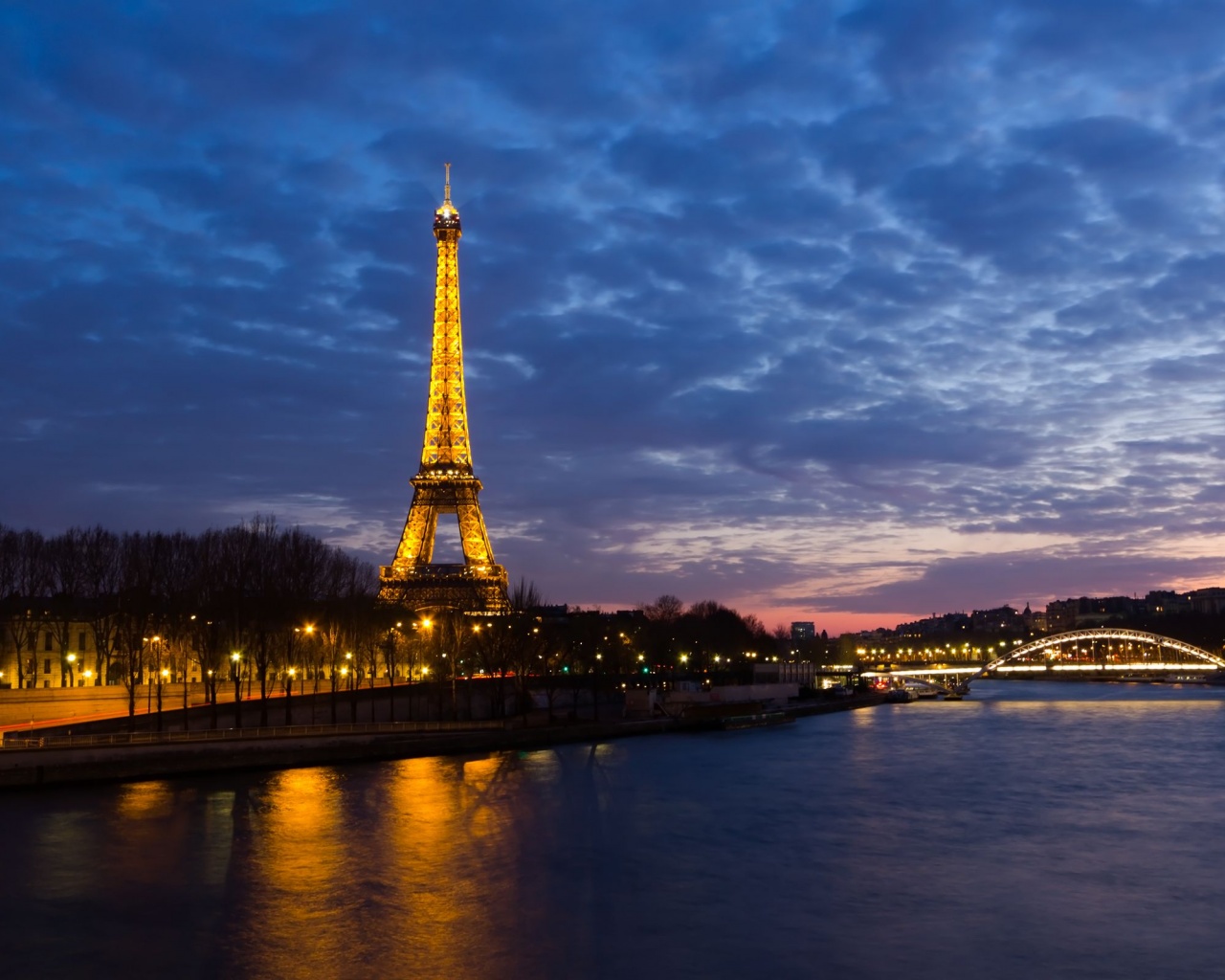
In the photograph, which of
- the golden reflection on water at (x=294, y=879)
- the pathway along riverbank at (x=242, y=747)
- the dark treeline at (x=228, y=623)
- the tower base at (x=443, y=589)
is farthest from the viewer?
the tower base at (x=443, y=589)

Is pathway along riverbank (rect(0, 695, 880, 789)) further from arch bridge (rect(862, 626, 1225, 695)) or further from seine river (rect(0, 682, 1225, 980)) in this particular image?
arch bridge (rect(862, 626, 1225, 695))

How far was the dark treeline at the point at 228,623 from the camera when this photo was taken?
46.7m

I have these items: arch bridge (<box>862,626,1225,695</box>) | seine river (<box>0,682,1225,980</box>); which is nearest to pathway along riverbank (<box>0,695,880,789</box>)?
seine river (<box>0,682,1225,980</box>)

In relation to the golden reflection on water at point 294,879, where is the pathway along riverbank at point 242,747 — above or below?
above

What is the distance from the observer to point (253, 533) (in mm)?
52938

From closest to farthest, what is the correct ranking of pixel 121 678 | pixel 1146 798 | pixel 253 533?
pixel 1146 798 → pixel 121 678 → pixel 253 533

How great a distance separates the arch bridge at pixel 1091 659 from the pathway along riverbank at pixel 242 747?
60405mm

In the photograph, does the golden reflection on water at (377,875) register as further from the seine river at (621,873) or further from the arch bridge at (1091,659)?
the arch bridge at (1091,659)

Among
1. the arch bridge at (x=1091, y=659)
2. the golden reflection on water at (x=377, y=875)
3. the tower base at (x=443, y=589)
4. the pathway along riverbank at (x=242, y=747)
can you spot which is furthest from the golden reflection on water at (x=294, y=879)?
the arch bridge at (x=1091, y=659)

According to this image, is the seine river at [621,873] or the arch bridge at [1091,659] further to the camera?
the arch bridge at [1091,659]

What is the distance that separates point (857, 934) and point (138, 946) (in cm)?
991

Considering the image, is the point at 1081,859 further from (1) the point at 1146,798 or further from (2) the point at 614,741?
(2) the point at 614,741

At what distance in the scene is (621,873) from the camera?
868 inches

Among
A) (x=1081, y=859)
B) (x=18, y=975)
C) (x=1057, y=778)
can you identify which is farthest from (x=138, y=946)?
(x=1057, y=778)
